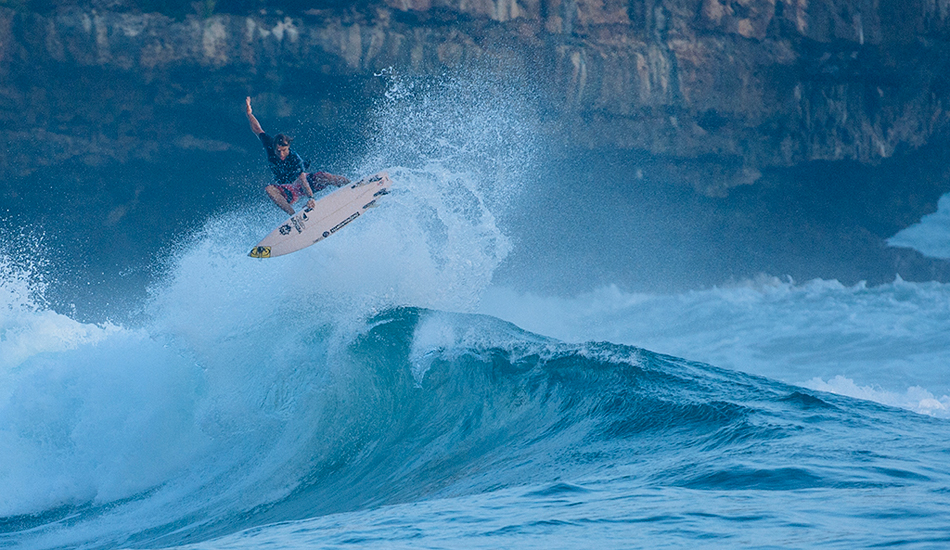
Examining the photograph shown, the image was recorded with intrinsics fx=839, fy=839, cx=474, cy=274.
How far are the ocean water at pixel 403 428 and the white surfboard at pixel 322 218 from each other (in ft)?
1.30

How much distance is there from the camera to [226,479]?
25.5ft

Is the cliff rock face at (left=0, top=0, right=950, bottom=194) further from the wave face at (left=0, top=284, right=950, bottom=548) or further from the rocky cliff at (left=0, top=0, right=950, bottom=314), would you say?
the wave face at (left=0, top=284, right=950, bottom=548)

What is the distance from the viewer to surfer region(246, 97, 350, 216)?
8.50m

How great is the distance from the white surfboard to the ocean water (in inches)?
15.7

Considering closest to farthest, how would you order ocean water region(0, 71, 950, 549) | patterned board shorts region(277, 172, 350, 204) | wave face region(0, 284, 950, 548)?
ocean water region(0, 71, 950, 549) < wave face region(0, 284, 950, 548) < patterned board shorts region(277, 172, 350, 204)

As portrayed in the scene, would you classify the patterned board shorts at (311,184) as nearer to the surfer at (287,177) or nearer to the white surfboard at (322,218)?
the surfer at (287,177)

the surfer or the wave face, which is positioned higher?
the surfer

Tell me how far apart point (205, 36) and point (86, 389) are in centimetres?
1224

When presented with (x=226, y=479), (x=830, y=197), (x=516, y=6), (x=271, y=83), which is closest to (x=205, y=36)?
(x=271, y=83)

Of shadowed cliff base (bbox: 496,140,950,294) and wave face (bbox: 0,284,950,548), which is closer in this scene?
wave face (bbox: 0,284,950,548)

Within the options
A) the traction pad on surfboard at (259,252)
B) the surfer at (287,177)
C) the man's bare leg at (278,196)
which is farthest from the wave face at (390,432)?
the surfer at (287,177)

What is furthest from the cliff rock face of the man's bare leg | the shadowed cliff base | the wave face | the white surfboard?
the man's bare leg

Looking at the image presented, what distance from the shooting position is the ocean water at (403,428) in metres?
4.45

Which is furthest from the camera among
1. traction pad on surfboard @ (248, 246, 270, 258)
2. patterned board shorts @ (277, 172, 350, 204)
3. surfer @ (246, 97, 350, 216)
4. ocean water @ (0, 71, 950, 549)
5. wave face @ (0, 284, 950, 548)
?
traction pad on surfboard @ (248, 246, 270, 258)
